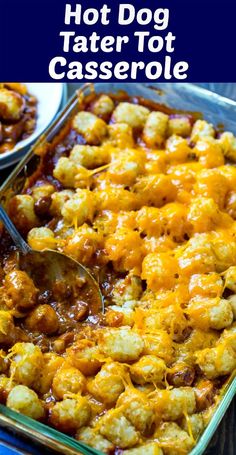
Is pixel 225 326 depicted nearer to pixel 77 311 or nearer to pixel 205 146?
pixel 77 311

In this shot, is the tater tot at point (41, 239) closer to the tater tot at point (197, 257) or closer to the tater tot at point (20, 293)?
the tater tot at point (20, 293)

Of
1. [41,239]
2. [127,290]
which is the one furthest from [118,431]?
[41,239]

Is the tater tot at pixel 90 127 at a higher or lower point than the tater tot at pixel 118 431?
higher

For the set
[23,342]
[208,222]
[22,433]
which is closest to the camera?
[22,433]

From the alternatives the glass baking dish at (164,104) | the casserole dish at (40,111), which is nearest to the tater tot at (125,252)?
the glass baking dish at (164,104)

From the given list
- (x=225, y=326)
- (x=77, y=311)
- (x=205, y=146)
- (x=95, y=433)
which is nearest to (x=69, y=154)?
(x=205, y=146)

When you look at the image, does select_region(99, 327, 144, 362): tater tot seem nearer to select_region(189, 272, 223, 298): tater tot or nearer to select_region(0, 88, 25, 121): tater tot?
select_region(189, 272, 223, 298): tater tot
